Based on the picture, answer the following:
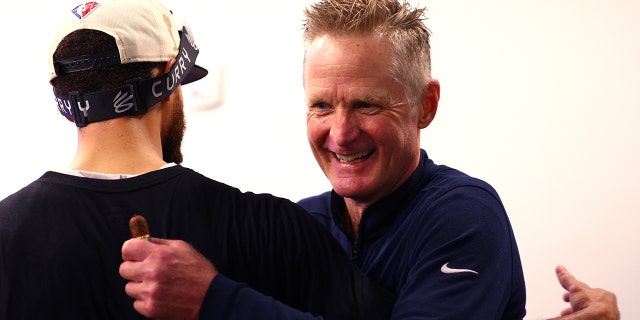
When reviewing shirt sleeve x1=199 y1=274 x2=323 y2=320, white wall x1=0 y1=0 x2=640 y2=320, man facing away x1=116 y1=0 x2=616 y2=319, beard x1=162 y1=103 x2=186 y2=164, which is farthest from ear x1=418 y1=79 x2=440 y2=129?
white wall x1=0 y1=0 x2=640 y2=320

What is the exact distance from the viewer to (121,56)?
1.21 m

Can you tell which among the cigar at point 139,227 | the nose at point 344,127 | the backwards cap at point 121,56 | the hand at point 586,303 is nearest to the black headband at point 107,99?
the backwards cap at point 121,56

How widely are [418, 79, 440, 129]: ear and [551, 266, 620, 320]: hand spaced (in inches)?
16.1

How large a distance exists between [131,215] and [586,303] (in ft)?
2.98

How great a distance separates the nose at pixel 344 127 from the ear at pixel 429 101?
0.56 feet

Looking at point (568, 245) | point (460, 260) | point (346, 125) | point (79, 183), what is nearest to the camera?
point (79, 183)

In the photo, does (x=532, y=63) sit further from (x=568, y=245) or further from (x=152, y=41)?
(x=152, y=41)

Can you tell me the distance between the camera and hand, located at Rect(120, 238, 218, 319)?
1.04m

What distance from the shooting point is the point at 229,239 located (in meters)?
1.17

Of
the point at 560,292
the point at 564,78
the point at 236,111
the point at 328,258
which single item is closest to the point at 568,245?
the point at 560,292

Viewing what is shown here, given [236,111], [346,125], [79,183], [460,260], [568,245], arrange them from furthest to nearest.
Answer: [236,111], [568,245], [346,125], [460,260], [79,183]

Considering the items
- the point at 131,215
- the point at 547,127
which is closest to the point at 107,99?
the point at 131,215

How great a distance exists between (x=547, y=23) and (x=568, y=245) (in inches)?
27.5

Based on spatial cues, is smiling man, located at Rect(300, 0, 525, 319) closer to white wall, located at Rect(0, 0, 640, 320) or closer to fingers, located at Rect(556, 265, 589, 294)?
fingers, located at Rect(556, 265, 589, 294)
